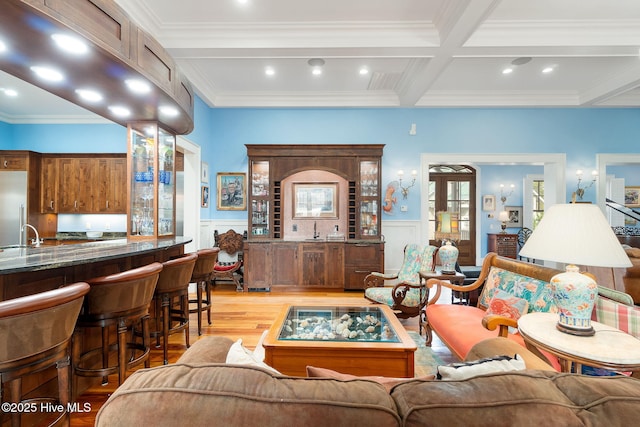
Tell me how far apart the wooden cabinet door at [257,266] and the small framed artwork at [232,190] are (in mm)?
965

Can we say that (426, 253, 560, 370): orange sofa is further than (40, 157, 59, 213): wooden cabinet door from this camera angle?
No

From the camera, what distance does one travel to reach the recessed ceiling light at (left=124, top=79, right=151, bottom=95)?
239cm

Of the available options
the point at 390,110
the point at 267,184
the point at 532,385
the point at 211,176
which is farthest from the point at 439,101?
the point at 532,385

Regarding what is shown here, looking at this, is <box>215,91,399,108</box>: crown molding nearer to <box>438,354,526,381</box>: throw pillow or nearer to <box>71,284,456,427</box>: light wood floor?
<box>71,284,456,427</box>: light wood floor

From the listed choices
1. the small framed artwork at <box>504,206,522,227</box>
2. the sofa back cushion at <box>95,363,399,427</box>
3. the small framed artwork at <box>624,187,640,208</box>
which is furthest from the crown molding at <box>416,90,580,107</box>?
the sofa back cushion at <box>95,363,399,427</box>

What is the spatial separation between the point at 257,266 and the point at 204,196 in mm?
1559

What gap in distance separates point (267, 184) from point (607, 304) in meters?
4.52

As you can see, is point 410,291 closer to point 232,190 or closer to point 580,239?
point 580,239

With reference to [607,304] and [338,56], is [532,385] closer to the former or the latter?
[607,304]

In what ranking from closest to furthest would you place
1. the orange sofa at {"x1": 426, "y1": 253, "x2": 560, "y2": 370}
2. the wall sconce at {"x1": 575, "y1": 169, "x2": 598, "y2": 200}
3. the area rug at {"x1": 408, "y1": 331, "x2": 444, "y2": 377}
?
1. the orange sofa at {"x1": 426, "y1": 253, "x2": 560, "y2": 370}
2. the area rug at {"x1": 408, "y1": 331, "x2": 444, "y2": 377}
3. the wall sconce at {"x1": 575, "y1": 169, "x2": 598, "y2": 200}

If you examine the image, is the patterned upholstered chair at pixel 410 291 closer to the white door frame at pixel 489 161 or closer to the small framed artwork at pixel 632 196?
the white door frame at pixel 489 161

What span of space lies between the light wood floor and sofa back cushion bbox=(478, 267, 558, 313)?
749 millimetres

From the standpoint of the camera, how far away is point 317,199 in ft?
18.8

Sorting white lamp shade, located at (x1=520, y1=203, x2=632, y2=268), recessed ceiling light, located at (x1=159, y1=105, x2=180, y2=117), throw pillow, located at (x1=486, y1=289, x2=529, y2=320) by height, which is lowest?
throw pillow, located at (x1=486, y1=289, x2=529, y2=320)
